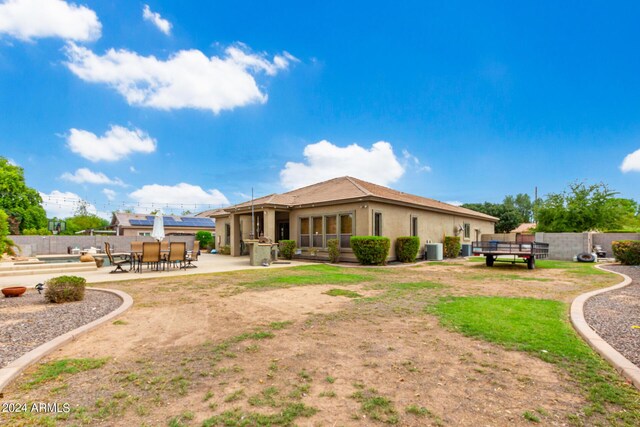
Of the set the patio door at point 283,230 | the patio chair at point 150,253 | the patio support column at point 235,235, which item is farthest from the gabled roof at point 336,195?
the patio chair at point 150,253

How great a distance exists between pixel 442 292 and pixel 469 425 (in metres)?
5.97

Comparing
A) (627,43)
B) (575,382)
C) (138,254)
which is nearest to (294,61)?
(138,254)

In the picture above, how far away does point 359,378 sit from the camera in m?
3.16

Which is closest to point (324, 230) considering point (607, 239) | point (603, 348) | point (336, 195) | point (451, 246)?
point (336, 195)

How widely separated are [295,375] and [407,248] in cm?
1391

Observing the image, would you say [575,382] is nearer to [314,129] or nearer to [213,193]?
[314,129]

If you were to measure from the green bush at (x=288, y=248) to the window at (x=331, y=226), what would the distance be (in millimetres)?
2198

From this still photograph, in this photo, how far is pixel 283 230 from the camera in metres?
21.2

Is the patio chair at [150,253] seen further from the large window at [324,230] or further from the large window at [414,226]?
the large window at [414,226]

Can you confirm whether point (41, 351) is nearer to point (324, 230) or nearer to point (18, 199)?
point (324, 230)

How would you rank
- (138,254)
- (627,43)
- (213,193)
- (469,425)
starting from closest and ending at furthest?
(469,425), (138,254), (627,43), (213,193)

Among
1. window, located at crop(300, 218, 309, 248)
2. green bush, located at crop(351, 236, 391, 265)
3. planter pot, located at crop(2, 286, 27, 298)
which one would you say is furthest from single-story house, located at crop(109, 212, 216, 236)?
planter pot, located at crop(2, 286, 27, 298)

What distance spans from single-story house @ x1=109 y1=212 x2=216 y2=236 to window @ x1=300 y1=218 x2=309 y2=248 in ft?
70.4

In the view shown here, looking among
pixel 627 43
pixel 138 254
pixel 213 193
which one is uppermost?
pixel 627 43
